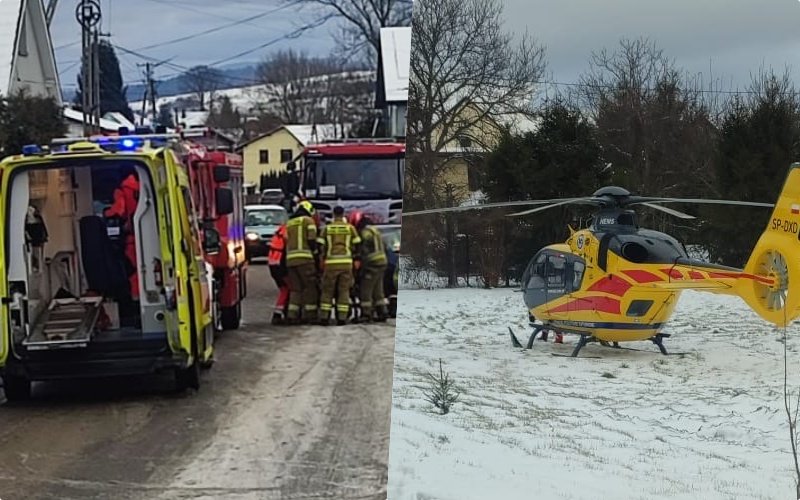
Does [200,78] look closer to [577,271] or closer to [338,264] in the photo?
[338,264]

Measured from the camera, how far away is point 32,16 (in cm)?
723

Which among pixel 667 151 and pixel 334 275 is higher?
pixel 667 151

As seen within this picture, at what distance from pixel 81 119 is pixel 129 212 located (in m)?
3.69

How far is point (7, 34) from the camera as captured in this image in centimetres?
809

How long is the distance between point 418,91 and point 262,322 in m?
6.87

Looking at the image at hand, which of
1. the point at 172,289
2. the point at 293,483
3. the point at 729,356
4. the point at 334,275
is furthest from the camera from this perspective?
the point at 334,275

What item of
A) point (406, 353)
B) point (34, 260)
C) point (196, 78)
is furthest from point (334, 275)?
point (406, 353)

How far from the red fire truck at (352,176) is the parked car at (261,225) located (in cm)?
518

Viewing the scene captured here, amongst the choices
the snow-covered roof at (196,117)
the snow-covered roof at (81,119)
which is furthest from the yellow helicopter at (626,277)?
the snow-covered roof at (196,117)

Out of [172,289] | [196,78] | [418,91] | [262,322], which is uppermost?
[196,78]

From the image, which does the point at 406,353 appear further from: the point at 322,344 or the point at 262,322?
the point at 262,322

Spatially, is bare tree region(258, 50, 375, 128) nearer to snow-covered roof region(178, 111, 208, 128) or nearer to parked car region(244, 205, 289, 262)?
snow-covered roof region(178, 111, 208, 128)

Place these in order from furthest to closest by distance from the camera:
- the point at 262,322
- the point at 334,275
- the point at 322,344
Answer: the point at 262,322 → the point at 334,275 → the point at 322,344

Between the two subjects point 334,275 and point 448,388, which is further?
point 334,275
